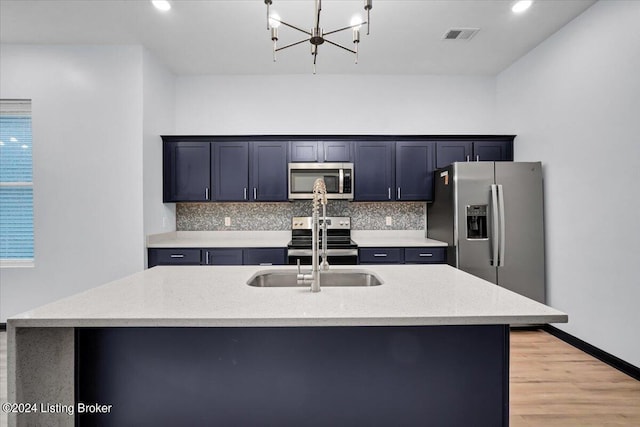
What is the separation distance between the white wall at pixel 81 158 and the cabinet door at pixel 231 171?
83cm

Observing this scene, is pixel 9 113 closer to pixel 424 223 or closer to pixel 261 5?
pixel 261 5

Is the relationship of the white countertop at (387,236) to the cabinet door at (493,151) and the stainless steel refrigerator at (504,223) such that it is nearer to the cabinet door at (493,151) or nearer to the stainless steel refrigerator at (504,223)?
the stainless steel refrigerator at (504,223)

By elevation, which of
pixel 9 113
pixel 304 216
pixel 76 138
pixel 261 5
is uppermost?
pixel 261 5

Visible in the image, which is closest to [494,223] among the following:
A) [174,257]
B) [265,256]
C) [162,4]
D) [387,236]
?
[387,236]

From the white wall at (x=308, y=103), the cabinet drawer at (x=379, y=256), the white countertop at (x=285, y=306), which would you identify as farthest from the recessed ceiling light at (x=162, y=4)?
the cabinet drawer at (x=379, y=256)

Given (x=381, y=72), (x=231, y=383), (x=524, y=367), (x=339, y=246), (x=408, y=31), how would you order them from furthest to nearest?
(x=381, y=72) < (x=339, y=246) < (x=408, y=31) < (x=524, y=367) < (x=231, y=383)

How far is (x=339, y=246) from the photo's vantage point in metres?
3.89

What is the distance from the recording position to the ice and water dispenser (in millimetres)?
3523

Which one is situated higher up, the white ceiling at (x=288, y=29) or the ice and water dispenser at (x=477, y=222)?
the white ceiling at (x=288, y=29)

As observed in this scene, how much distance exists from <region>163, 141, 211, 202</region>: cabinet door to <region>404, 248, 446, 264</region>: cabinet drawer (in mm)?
2429

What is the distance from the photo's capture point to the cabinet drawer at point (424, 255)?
3.79 metres

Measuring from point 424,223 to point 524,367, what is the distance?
80.2 inches

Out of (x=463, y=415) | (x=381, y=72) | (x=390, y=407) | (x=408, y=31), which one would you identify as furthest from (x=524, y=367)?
(x=381, y=72)

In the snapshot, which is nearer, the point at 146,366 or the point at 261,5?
the point at 146,366
